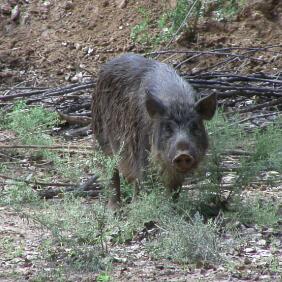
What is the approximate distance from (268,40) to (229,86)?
3.05 metres

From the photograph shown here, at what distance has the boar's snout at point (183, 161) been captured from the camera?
6930 mm

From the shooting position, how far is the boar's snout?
6930 millimetres

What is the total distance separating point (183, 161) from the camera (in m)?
6.95

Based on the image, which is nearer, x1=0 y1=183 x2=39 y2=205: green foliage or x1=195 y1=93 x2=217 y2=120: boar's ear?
x1=0 y1=183 x2=39 y2=205: green foliage

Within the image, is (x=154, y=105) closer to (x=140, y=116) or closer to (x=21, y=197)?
(x=140, y=116)

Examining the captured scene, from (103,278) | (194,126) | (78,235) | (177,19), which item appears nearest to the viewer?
(103,278)

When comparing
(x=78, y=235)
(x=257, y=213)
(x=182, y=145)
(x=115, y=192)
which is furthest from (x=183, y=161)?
(x=115, y=192)

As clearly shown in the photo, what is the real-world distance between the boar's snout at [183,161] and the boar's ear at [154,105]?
0.49 m

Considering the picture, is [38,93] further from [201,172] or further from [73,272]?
[73,272]

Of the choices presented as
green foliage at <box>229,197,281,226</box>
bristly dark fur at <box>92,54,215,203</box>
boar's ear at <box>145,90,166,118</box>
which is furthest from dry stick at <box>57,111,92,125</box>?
green foliage at <box>229,197,281,226</box>

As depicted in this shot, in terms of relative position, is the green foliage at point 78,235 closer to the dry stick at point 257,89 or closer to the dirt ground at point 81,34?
the dry stick at point 257,89

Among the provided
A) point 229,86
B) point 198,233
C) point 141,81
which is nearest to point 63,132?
point 229,86

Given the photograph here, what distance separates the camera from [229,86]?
33.8 ft

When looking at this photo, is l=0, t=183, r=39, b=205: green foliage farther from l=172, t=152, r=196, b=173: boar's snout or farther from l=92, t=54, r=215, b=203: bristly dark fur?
l=172, t=152, r=196, b=173: boar's snout
